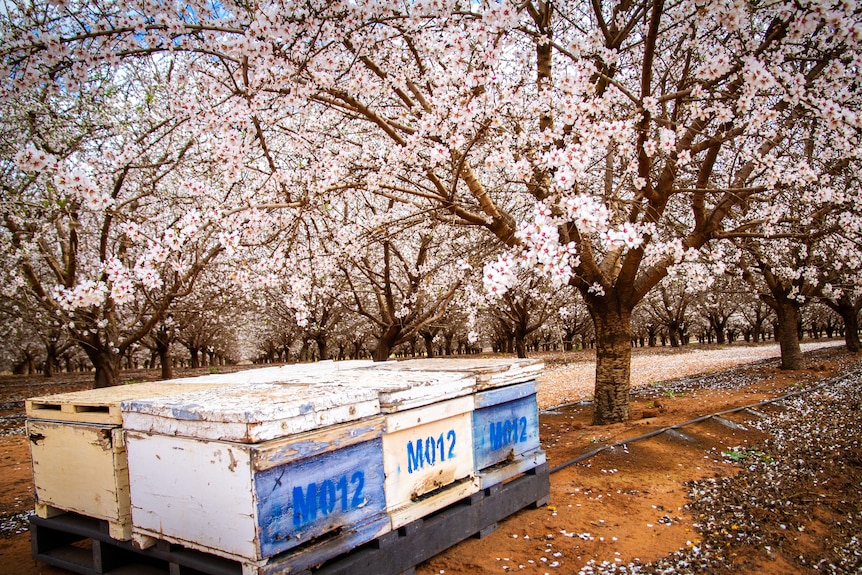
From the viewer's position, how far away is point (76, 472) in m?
4.42

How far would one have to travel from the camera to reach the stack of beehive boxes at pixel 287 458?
325 centimetres

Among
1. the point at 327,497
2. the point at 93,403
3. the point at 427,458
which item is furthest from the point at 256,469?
the point at 93,403

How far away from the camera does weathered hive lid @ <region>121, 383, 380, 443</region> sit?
323cm

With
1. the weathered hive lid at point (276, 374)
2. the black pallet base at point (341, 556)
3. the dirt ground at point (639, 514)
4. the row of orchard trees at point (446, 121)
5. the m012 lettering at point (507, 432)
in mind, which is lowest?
the dirt ground at point (639, 514)

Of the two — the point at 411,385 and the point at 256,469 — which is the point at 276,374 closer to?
the point at 411,385

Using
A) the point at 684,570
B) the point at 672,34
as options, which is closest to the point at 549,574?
the point at 684,570

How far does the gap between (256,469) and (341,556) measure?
1.07 metres

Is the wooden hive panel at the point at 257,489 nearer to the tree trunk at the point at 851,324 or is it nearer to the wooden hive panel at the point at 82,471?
the wooden hive panel at the point at 82,471

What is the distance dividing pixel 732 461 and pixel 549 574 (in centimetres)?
415

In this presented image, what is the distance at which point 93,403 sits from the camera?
14.0ft

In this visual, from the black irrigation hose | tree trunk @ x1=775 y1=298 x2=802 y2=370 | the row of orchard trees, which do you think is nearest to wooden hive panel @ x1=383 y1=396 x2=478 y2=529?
the row of orchard trees

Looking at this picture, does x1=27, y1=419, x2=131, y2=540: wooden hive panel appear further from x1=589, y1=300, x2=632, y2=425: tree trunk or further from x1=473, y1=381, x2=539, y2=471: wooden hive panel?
x1=589, y1=300, x2=632, y2=425: tree trunk

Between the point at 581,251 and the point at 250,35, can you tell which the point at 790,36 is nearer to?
the point at 581,251

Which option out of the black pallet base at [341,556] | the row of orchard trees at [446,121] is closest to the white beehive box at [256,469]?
the black pallet base at [341,556]
